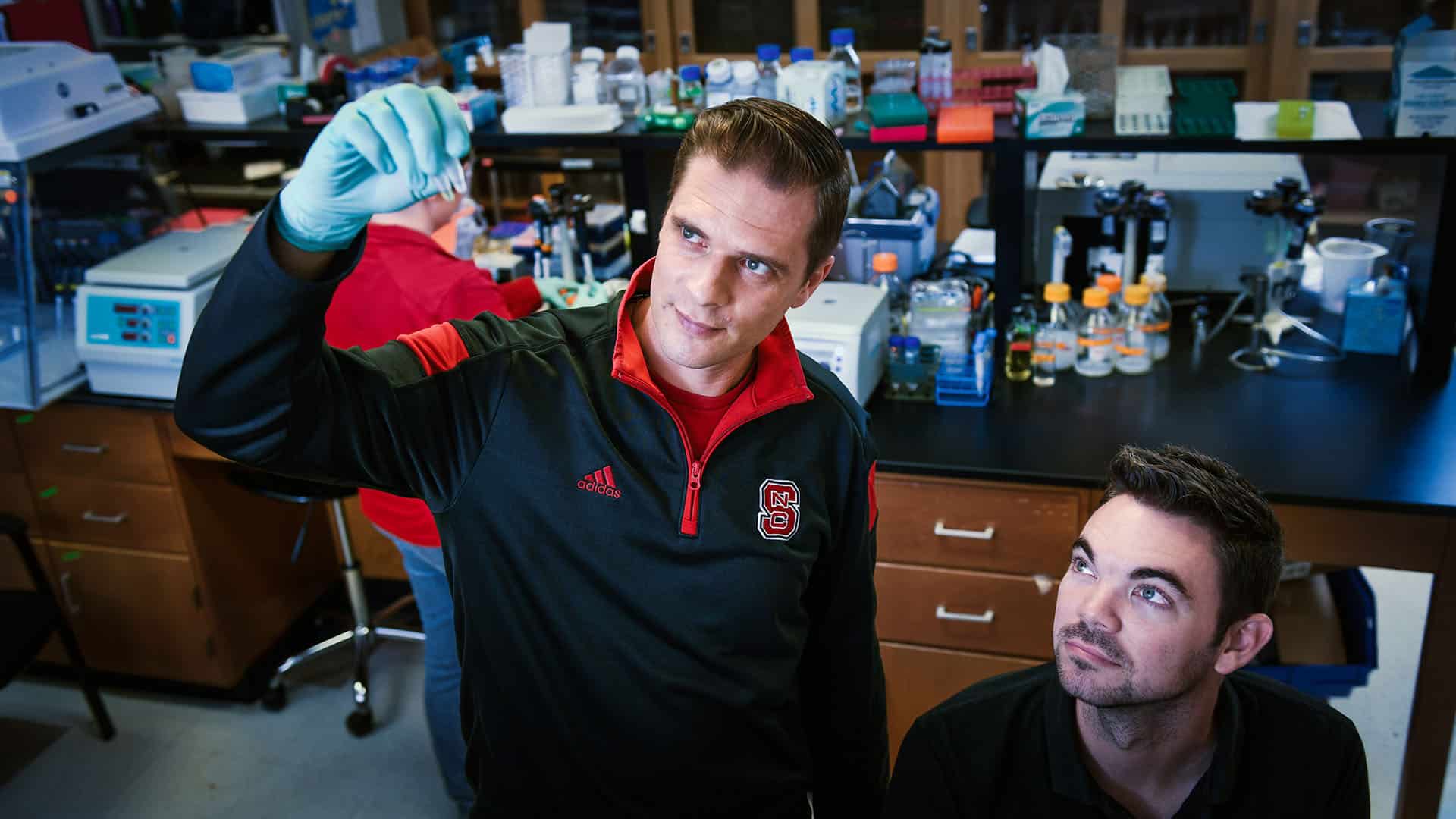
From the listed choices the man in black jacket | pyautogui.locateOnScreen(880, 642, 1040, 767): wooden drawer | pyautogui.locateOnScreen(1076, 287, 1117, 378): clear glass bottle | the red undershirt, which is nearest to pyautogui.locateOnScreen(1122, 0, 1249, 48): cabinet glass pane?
pyautogui.locateOnScreen(1076, 287, 1117, 378): clear glass bottle

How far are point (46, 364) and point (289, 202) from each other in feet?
6.80

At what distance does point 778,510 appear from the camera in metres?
1.43

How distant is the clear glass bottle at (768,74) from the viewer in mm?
2729

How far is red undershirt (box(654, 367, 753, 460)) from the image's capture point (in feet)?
4.72

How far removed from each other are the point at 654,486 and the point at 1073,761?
59cm

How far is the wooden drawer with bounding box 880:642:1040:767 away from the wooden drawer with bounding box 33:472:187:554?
1.64 m

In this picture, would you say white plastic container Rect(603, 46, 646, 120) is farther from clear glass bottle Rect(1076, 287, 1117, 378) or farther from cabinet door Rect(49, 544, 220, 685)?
cabinet door Rect(49, 544, 220, 685)

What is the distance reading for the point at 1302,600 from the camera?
269cm

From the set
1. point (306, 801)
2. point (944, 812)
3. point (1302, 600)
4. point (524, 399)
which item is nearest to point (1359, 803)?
point (944, 812)

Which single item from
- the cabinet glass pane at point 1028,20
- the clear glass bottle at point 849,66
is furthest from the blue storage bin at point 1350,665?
the cabinet glass pane at point 1028,20

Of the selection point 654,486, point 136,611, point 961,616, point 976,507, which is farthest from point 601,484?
point 136,611

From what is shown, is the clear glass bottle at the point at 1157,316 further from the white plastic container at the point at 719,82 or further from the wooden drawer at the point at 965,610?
the white plastic container at the point at 719,82

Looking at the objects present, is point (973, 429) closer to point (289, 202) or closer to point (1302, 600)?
point (1302, 600)

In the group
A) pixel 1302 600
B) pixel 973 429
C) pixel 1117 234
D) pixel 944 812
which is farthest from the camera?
pixel 1117 234
